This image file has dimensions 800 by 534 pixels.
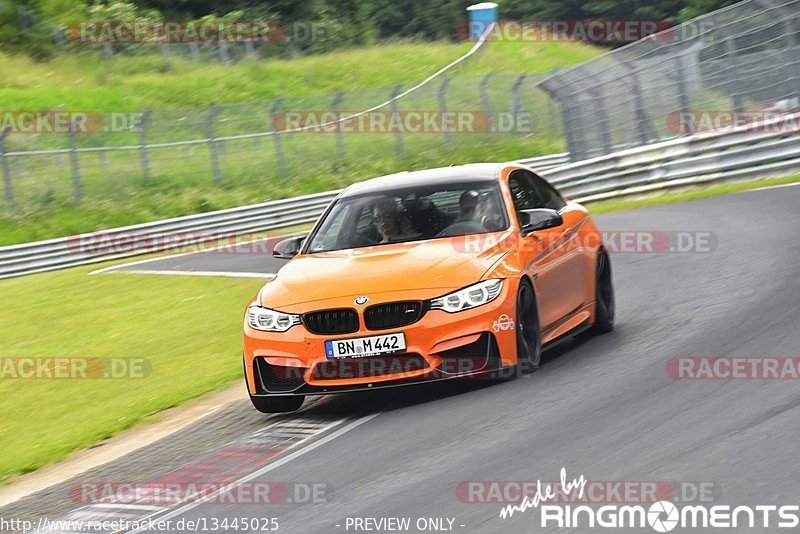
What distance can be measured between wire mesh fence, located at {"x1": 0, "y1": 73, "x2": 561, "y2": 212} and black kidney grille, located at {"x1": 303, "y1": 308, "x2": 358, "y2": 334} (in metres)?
24.7

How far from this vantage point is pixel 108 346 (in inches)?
596

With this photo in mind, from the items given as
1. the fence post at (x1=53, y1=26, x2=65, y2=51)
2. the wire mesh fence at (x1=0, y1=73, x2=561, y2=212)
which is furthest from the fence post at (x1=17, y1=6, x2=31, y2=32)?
the wire mesh fence at (x1=0, y1=73, x2=561, y2=212)

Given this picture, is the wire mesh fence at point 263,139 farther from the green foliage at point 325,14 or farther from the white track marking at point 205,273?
the green foliage at point 325,14

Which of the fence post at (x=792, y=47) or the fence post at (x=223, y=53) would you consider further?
the fence post at (x=223, y=53)

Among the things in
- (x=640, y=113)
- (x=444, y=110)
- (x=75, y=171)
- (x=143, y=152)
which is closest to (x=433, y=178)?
(x=640, y=113)

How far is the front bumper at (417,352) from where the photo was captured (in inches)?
339

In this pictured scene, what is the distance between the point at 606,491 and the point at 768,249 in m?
7.99

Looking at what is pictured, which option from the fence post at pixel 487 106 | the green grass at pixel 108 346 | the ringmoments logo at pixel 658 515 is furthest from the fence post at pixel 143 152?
the ringmoments logo at pixel 658 515

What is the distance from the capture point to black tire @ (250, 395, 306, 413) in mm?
9328

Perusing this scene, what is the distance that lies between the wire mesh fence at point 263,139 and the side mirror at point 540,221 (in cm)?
2434

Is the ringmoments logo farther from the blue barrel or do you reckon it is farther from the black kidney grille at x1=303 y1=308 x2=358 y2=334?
the blue barrel

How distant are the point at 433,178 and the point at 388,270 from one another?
1443mm

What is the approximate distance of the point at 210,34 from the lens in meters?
58.9

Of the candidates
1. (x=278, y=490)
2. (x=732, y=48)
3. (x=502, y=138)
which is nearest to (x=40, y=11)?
(x=502, y=138)
